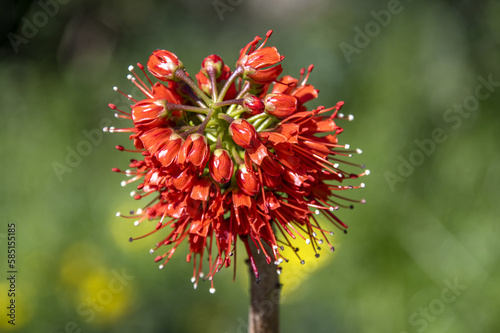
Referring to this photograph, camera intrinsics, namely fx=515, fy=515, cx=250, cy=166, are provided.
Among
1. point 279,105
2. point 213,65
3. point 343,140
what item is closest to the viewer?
point 279,105

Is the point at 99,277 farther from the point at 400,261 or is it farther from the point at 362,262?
the point at 400,261

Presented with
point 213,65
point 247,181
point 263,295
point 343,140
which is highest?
point 343,140

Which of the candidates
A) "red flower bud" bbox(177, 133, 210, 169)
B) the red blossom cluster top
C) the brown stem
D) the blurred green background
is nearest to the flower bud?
the red blossom cluster top

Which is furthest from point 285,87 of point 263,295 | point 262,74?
point 263,295

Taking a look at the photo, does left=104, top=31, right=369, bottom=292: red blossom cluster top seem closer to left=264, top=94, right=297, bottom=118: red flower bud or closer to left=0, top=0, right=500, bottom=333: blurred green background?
left=264, top=94, right=297, bottom=118: red flower bud

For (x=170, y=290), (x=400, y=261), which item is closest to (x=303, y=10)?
(x=400, y=261)

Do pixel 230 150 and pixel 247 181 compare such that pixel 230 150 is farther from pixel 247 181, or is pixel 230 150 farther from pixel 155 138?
pixel 155 138

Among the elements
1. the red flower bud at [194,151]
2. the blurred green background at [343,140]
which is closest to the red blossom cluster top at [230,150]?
the red flower bud at [194,151]
